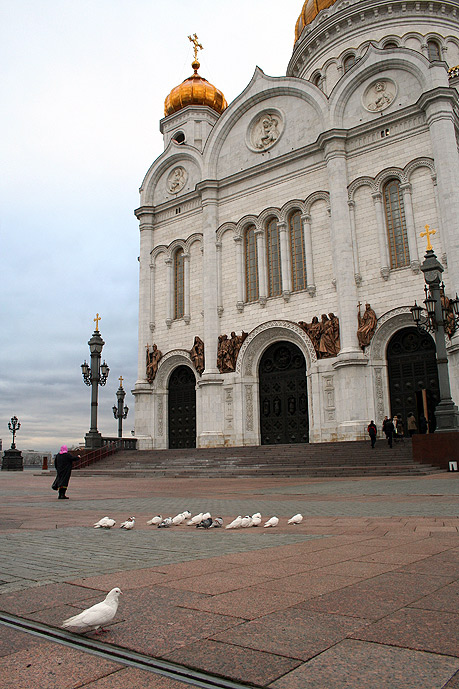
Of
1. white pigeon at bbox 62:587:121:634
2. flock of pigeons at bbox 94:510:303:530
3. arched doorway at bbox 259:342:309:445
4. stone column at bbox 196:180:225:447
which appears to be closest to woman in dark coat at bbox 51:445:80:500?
flock of pigeons at bbox 94:510:303:530

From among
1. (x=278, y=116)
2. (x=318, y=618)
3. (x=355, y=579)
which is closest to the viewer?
(x=318, y=618)

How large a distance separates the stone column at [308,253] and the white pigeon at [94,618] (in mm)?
25259

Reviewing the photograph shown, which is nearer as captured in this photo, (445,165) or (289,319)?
(445,165)

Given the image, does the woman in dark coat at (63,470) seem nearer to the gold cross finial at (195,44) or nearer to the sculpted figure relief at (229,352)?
the sculpted figure relief at (229,352)

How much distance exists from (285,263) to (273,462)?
36.7ft

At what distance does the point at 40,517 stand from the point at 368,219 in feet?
73.0

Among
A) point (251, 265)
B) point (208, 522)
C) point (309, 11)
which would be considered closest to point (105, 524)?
point (208, 522)

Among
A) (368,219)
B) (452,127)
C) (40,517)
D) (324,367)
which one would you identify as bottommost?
(40,517)

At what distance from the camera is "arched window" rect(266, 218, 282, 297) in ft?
95.6

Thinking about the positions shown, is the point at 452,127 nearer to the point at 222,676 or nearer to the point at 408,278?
the point at 408,278

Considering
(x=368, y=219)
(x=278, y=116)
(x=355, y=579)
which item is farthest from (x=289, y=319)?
(x=355, y=579)

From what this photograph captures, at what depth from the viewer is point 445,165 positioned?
23.9 m

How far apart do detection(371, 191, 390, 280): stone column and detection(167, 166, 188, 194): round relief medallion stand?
13176 millimetres

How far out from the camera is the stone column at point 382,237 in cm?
2517
